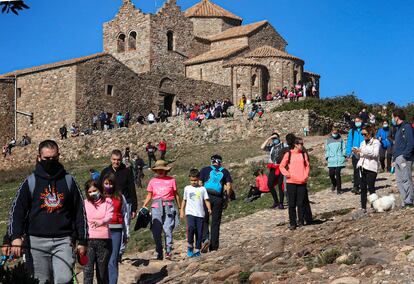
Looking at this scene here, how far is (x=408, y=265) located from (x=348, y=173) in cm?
1351

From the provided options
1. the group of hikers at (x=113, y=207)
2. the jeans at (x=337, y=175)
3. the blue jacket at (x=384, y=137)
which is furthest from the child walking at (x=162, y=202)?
the blue jacket at (x=384, y=137)

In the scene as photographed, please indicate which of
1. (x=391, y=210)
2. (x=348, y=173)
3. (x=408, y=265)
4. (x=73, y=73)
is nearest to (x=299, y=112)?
(x=348, y=173)

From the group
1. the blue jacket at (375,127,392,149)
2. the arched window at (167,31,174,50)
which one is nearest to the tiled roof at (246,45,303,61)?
the arched window at (167,31,174,50)

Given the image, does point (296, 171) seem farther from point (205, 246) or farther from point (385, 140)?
point (385, 140)

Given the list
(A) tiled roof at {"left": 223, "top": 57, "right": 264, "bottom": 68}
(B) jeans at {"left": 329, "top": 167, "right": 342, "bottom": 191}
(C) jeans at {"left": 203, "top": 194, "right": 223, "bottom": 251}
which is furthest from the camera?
(A) tiled roof at {"left": 223, "top": 57, "right": 264, "bottom": 68}

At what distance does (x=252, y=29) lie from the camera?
55.4 metres

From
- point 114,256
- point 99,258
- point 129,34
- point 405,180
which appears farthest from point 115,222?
point 129,34

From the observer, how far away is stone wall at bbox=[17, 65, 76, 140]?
147 ft

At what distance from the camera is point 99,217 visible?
32.2 ft

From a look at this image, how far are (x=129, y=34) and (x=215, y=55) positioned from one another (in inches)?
262

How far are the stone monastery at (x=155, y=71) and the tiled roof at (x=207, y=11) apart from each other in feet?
0.28

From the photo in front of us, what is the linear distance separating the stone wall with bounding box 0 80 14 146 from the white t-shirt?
36.8m

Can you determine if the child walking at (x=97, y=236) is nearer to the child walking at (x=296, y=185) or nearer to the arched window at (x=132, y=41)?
the child walking at (x=296, y=185)

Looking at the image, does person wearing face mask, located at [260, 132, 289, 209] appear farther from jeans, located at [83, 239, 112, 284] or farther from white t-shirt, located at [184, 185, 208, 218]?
jeans, located at [83, 239, 112, 284]
